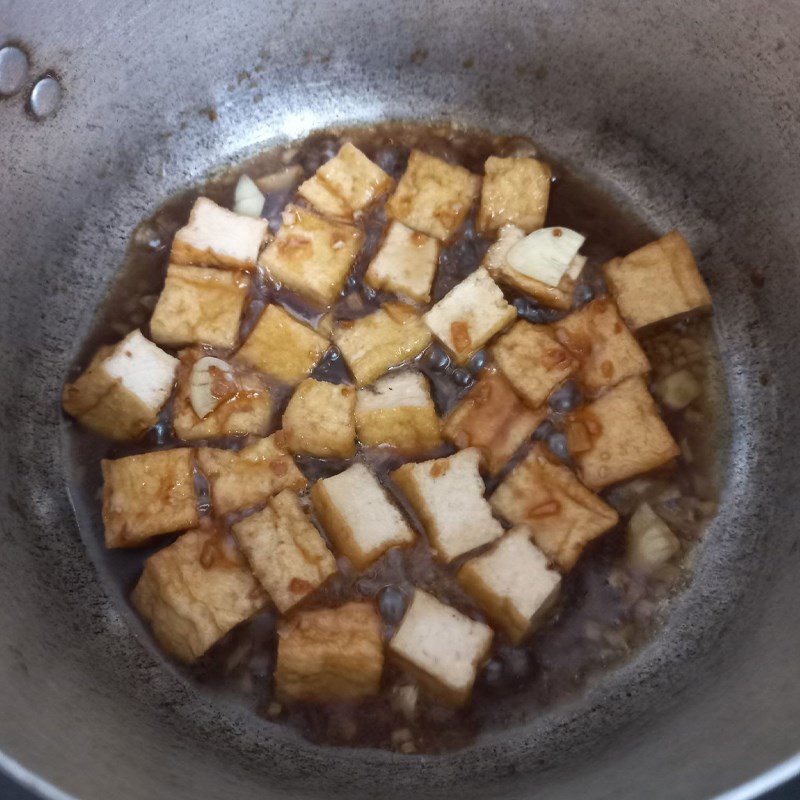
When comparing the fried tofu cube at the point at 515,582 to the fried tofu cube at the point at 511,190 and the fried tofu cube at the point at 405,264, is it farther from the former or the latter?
the fried tofu cube at the point at 511,190

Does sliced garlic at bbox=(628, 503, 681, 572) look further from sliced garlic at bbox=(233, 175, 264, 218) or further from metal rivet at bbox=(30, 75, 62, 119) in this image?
metal rivet at bbox=(30, 75, 62, 119)

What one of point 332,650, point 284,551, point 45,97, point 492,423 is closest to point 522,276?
point 492,423

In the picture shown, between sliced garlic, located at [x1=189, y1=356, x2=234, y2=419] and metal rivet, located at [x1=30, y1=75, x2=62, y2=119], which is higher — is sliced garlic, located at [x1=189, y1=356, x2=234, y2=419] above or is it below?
below

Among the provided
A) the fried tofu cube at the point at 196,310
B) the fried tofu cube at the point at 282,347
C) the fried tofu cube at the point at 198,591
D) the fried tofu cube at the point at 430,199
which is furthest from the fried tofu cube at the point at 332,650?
the fried tofu cube at the point at 430,199

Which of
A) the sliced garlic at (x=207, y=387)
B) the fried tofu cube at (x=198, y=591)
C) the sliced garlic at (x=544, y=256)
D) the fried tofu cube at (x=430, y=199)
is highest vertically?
the sliced garlic at (x=544, y=256)

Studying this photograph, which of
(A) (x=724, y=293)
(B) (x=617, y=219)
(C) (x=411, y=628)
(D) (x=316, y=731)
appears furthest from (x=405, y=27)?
(D) (x=316, y=731)

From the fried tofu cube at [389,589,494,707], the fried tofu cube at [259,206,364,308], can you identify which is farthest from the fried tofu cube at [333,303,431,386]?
the fried tofu cube at [389,589,494,707]

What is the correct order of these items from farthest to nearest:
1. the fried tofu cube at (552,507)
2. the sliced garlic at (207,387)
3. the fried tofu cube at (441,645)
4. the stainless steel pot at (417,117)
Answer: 1. the sliced garlic at (207,387)
2. the fried tofu cube at (552,507)
3. the fried tofu cube at (441,645)
4. the stainless steel pot at (417,117)
